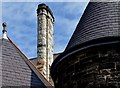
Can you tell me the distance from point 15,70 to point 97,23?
8.01 feet

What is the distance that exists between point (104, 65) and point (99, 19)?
1354 mm

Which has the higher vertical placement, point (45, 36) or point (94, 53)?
point (45, 36)

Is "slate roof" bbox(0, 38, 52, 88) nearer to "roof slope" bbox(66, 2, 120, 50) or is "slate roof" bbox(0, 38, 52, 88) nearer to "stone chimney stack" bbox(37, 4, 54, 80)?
"roof slope" bbox(66, 2, 120, 50)

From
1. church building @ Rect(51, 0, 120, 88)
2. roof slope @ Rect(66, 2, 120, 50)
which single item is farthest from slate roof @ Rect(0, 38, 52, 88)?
roof slope @ Rect(66, 2, 120, 50)

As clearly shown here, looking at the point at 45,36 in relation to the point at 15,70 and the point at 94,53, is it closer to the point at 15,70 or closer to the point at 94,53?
the point at 15,70

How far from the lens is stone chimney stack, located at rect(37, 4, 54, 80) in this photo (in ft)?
50.1

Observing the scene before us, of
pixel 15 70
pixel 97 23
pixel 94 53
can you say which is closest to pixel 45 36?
pixel 15 70

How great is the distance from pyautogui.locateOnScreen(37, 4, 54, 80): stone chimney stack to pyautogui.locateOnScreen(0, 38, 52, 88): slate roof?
4.33m

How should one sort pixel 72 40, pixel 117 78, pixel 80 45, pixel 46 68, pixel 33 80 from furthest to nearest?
1. pixel 46 68
2. pixel 33 80
3. pixel 72 40
4. pixel 80 45
5. pixel 117 78

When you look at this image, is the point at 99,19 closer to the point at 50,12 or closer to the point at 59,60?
the point at 59,60

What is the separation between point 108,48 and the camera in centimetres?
838

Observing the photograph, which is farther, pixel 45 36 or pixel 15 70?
pixel 45 36

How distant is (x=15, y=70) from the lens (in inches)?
385

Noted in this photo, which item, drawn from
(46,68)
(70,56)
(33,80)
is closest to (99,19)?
(70,56)
